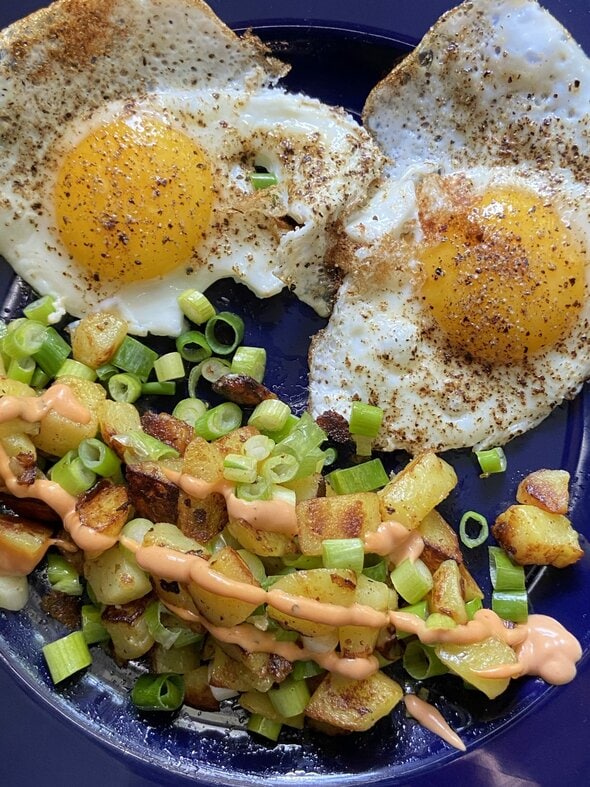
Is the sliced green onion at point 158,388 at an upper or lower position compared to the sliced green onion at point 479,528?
upper

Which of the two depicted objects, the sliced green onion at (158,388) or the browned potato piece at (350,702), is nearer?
the browned potato piece at (350,702)

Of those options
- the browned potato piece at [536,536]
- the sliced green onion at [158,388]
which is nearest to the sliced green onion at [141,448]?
the sliced green onion at [158,388]

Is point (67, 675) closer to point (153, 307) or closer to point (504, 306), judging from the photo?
point (153, 307)

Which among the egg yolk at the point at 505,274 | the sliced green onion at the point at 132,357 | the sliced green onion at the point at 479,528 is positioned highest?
the egg yolk at the point at 505,274

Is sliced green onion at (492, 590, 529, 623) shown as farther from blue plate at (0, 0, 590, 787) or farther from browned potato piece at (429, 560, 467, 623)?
browned potato piece at (429, 560, 467, 623)

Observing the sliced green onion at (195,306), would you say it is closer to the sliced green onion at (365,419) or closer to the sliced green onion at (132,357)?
the sliced green onion at (132,357)

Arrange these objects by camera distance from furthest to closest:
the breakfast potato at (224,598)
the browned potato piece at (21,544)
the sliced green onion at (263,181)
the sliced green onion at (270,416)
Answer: the sliced green onion at (263,181)
the sliced green onion at (270,416)
the browned potato piece at (21,544)
the breakfast potato at (224,598)

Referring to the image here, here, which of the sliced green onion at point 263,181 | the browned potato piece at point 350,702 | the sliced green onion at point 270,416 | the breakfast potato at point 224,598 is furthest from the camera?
the sliced green onion at point 263,181

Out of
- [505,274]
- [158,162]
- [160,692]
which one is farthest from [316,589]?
[158,162]
